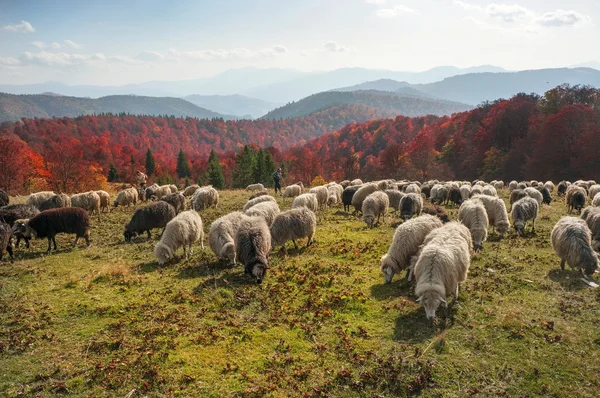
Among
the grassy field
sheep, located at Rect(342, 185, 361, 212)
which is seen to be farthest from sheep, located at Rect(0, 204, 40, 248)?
sheep, located at Rect(342, 185, 361, 212)

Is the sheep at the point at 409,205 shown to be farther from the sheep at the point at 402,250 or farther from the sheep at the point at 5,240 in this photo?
the sheep at the point at 5,240

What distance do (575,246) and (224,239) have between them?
12.9 m

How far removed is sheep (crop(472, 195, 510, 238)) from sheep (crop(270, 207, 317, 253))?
9.17 metres

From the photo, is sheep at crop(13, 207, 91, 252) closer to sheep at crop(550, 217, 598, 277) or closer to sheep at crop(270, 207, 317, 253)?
sheep at crop(270, 207, 317, 253)

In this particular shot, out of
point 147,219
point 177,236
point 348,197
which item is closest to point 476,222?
point 348,197

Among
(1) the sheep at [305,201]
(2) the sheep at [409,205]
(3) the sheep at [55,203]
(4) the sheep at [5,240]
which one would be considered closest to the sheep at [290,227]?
(1) the sheep at [305,201]

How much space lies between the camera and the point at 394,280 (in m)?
11.7

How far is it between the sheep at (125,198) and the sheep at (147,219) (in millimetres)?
11836

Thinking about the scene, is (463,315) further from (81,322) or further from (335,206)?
(335,206)

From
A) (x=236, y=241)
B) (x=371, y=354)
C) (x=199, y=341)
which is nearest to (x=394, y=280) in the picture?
(x=371, y=354)

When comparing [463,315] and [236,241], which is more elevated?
[236,241]

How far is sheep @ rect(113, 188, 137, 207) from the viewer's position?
28.1 metres

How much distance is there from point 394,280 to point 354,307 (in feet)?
8.90

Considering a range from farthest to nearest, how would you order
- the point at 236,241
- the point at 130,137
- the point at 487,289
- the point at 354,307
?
the point at 130,137 < the point at 236,241 < the point at 487,289 < the point at 354,307
